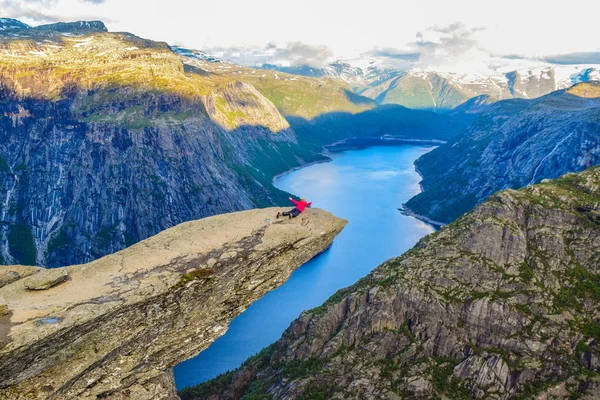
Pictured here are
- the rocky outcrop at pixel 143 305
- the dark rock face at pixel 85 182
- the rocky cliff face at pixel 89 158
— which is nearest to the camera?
the rocky outcrop at pixel 143 305

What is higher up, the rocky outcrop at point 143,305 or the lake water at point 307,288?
the rocky outcrop at point 143,305

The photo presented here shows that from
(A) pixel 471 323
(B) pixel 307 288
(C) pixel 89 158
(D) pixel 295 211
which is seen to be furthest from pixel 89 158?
(D) pixel 295 211

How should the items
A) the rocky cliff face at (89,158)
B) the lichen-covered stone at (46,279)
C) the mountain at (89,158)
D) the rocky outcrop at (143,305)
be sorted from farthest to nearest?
1. the rocky cliff face at (89,158)
2. the mountain at (89,158)
3. the lichen-covered stone at (46,279)
4. the rocky outcrop at (143,305)

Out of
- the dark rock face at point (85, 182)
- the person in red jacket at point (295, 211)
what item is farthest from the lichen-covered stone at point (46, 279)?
the dark rock face at point (85, 182)

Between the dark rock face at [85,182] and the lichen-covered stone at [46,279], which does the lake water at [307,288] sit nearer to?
the dark rock face at [85,182]

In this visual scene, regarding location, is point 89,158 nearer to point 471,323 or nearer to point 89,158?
point 89,158

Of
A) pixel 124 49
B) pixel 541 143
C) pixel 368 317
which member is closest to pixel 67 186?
pixel 124 49

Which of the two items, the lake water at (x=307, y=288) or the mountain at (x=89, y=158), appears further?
the mountain at (x=89, y=158)

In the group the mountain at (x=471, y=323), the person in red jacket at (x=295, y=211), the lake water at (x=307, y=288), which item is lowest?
the lake water at (x=307, y=288)
